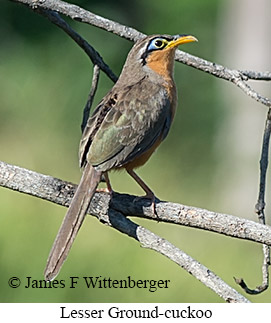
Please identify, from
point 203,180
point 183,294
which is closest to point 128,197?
point 183,294

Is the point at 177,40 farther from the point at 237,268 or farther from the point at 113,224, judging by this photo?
the point at 237,268

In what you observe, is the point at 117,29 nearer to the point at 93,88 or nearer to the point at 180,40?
the point at 93,88

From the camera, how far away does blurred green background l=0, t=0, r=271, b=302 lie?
8438 mm

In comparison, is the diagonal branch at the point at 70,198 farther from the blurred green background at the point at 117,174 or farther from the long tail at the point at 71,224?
the blurred green background at the point at 117,174

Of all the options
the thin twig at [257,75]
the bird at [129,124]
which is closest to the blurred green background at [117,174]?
the bird at [129,124]

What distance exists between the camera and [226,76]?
5363mm

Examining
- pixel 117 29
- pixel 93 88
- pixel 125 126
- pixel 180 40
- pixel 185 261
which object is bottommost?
pixel 185 261

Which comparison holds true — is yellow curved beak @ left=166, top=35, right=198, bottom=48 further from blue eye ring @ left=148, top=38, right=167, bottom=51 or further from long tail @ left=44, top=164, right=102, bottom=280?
long tail @ left=44, top=164, right=102, bottom=280

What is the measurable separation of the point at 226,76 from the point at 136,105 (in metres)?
0.76

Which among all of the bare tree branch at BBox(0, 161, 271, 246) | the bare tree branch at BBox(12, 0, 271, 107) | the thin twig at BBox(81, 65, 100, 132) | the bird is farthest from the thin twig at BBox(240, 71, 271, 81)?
the thin twig at BBox(81, 65, 100, 132)

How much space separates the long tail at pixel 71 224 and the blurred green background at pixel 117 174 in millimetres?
2374

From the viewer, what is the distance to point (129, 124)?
19.1 feet

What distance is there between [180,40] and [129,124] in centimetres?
74

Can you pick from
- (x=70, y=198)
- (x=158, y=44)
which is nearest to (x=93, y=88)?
(x=158, y=44)
